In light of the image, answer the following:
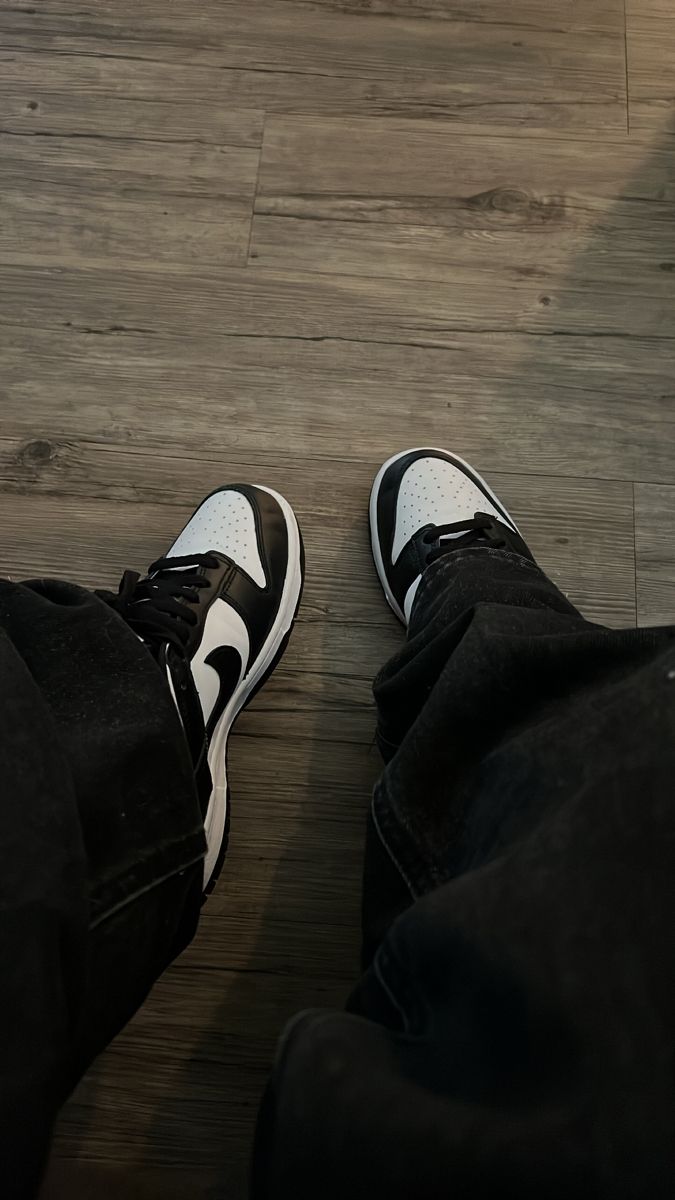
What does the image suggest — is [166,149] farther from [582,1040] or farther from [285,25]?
[582,1040]

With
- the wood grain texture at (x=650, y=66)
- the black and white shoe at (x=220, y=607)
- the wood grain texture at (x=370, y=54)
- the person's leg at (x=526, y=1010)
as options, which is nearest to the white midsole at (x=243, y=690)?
the black and white shoe at (x=220, y=607)

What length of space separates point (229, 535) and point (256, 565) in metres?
0.04

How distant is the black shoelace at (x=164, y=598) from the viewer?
2.57 ft

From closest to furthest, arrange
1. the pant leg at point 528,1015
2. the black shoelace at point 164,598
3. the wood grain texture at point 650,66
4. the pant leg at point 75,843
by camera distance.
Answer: the pant leg at point 528,1015 < the pant leg at point 75,843 < the black shoelace at point 164,598 < the wood grain texture at point 650,66

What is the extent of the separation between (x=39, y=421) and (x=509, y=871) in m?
0.79

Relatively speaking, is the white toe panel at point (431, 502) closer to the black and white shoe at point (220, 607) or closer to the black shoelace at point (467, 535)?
the black shoelace at point (467, 535)

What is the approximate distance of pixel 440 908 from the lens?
0.39 meters

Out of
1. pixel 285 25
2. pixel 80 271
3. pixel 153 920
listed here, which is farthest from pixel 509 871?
pixel 285 25

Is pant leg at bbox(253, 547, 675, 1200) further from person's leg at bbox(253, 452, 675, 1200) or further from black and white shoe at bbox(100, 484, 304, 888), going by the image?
black and white shoe at bbox(100, 484, 304, 888)

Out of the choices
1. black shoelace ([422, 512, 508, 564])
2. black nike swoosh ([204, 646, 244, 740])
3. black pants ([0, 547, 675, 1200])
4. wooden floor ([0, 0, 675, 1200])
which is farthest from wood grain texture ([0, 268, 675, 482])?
black pants ([0, 547, 675, 1200])

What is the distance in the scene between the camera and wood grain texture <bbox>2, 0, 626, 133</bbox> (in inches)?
41.2

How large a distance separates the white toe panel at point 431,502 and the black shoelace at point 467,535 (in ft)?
0.05

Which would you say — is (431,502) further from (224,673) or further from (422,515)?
(224,673)

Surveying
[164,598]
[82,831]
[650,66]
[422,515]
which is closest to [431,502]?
[422,515]
